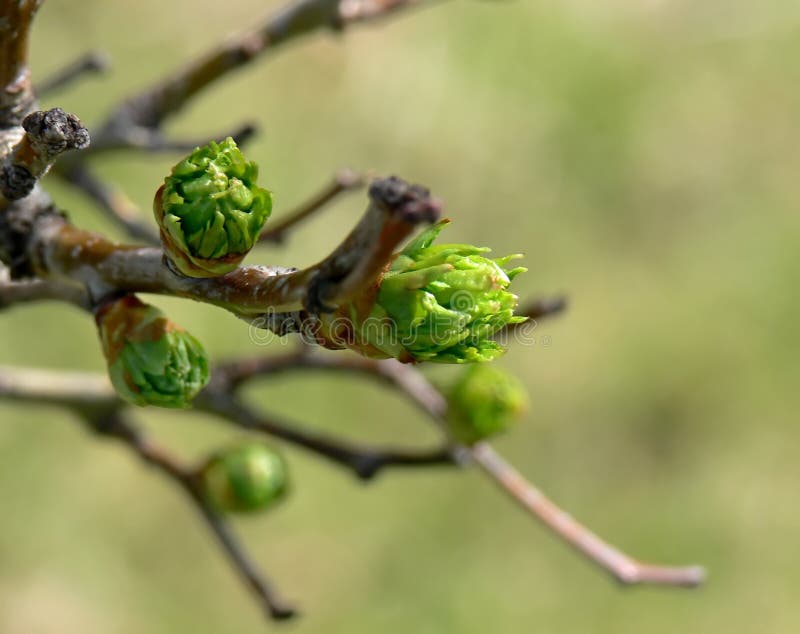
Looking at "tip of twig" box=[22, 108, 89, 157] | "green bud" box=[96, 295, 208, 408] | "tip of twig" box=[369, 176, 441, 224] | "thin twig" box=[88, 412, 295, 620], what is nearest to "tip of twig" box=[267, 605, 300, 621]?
"thin twig" box=[88, 412, 295, 620]

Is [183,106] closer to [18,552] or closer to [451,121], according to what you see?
[18,552]

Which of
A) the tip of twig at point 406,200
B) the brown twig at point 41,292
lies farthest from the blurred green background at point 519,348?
the tip of twig at point 406,200

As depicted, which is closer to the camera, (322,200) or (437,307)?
(437,307)

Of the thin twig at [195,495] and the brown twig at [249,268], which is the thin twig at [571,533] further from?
the brown twig at [249,268]

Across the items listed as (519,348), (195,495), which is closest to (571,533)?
(195,495)

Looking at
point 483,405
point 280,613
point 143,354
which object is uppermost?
point 143,354

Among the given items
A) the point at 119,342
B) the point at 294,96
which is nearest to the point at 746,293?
the point at 294,96

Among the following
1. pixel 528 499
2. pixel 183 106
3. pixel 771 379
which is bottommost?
pixel 771 379

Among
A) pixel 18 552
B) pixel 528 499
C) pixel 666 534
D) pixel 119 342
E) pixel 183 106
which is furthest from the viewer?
pixel 666 534

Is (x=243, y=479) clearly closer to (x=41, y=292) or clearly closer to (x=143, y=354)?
(x=41, y=292)
